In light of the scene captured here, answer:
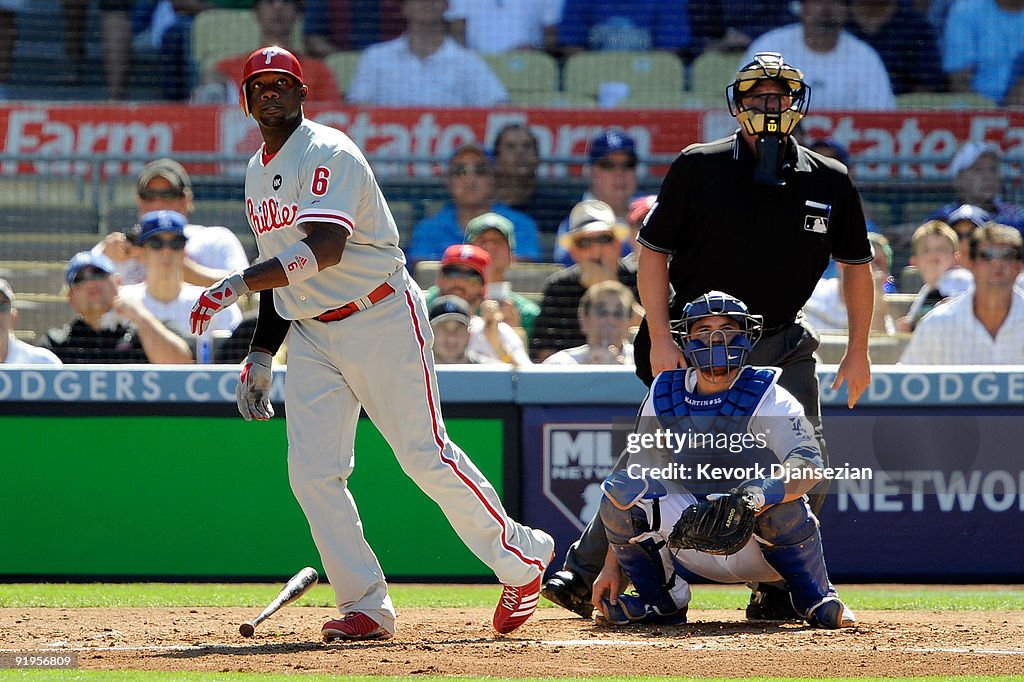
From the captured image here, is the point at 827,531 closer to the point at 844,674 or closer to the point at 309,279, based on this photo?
the point at 844,674

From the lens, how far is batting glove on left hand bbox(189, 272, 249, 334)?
165 inches

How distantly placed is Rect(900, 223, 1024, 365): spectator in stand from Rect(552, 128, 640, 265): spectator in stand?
2555mm

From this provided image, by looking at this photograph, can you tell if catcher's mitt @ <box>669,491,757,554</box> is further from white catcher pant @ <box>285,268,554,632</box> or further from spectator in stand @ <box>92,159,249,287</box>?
spectator in stand @ <box>92,159,249,287</box>

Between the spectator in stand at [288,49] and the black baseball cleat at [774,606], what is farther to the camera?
the spectator in stand at [288,49]

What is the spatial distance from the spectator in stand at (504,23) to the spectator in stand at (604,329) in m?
4.67

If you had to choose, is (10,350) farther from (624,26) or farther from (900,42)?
(900,42)

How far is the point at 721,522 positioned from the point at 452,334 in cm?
276

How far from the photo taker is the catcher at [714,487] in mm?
4836

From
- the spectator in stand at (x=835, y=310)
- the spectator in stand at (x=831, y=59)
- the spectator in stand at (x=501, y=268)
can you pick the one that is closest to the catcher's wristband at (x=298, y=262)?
the spectator in stand at (x=501, y=268)

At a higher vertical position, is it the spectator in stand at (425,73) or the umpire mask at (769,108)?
the spectator in stand at (425,73)

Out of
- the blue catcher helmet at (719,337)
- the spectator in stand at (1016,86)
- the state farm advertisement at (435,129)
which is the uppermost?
the spectator in stand at (1016,86)

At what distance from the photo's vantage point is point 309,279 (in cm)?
462

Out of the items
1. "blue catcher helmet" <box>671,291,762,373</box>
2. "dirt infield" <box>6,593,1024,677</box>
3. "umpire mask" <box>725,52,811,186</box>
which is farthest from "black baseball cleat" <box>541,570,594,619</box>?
"umpire mask" <box>725,52,811,186</box>

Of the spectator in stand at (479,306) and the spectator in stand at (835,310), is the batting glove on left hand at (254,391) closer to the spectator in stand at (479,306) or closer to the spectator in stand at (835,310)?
the spectator in stand at (479,306)
